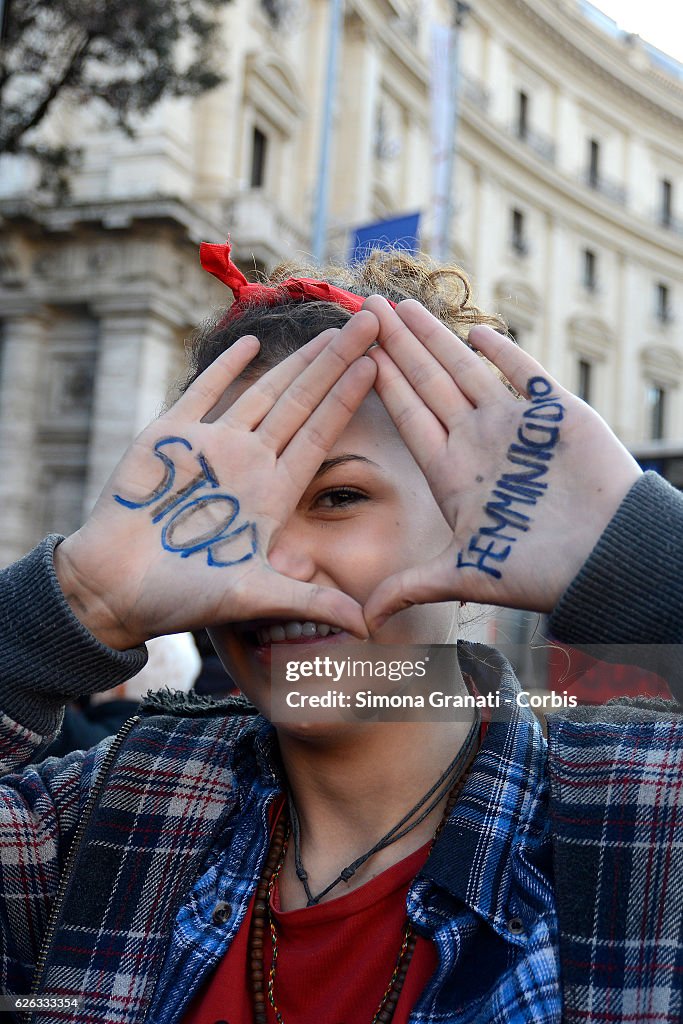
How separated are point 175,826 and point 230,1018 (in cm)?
33

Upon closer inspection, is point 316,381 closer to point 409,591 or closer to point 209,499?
point 209,499

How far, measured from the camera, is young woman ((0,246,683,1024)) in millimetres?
1380

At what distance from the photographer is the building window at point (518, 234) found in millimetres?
27844

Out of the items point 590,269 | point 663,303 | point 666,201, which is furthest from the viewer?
point 666,201

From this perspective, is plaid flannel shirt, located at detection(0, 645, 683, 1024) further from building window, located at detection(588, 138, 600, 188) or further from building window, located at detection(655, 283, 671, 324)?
building window, located at detection(655, 283, 671, 324)

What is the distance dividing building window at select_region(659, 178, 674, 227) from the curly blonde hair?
107ft

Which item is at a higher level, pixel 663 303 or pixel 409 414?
pixel 663 303

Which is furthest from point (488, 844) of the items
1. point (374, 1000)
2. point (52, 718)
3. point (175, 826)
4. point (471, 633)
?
point (52, 718)

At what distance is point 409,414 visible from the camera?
1.57m

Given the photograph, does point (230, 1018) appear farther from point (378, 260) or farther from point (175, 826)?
point (378, 260)

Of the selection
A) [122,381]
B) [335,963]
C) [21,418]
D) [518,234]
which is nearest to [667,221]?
[518,234]

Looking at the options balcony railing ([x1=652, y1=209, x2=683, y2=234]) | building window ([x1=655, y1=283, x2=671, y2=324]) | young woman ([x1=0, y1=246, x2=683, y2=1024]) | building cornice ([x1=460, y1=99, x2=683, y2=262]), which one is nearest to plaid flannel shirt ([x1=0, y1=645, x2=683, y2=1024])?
young woman ([x1=0, y1=246, x2=683, y2=1024])

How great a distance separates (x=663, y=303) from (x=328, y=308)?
3252 cm

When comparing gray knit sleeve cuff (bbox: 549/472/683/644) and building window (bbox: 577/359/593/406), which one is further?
building window (bbox: 577/359/593/406)
